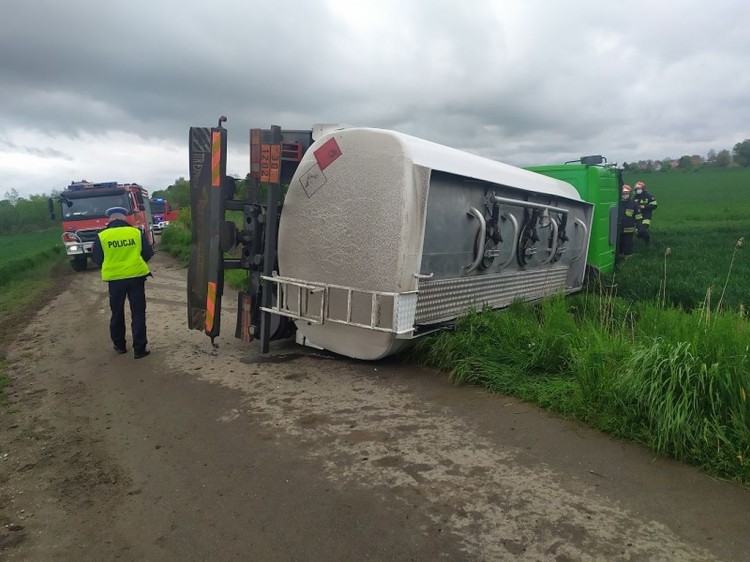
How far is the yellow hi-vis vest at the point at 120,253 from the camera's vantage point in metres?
Result: 5.86

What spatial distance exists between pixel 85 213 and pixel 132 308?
37.8ft

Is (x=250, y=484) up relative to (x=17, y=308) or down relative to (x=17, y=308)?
up

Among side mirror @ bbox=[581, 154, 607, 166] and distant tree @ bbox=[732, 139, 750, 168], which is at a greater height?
distant tree @ bbox=[732, 139, 750, 168]

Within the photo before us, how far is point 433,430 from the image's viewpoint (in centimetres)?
371

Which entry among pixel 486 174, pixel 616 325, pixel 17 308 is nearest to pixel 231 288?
pixel 17 308

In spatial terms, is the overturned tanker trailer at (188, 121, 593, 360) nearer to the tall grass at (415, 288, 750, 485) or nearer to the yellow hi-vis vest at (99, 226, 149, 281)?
the tall grass at (415, 288, 750, 485)

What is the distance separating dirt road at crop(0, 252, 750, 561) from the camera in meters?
2.50

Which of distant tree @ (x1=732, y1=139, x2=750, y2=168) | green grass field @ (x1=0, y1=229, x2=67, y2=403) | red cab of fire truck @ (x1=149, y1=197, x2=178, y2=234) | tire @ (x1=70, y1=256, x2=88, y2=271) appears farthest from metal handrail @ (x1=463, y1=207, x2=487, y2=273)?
distant tree @ (x1=732, y1=139, x2=750, y2=168)

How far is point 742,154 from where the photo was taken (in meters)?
53.7

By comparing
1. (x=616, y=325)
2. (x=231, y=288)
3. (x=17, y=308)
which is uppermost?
(x=616, y=325)

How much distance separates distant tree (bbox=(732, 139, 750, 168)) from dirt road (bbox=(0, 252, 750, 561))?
61296 mm

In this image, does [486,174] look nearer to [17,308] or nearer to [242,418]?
[242,418]

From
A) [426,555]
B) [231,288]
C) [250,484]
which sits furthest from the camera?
[231,288]

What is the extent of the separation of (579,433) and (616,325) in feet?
5.91
